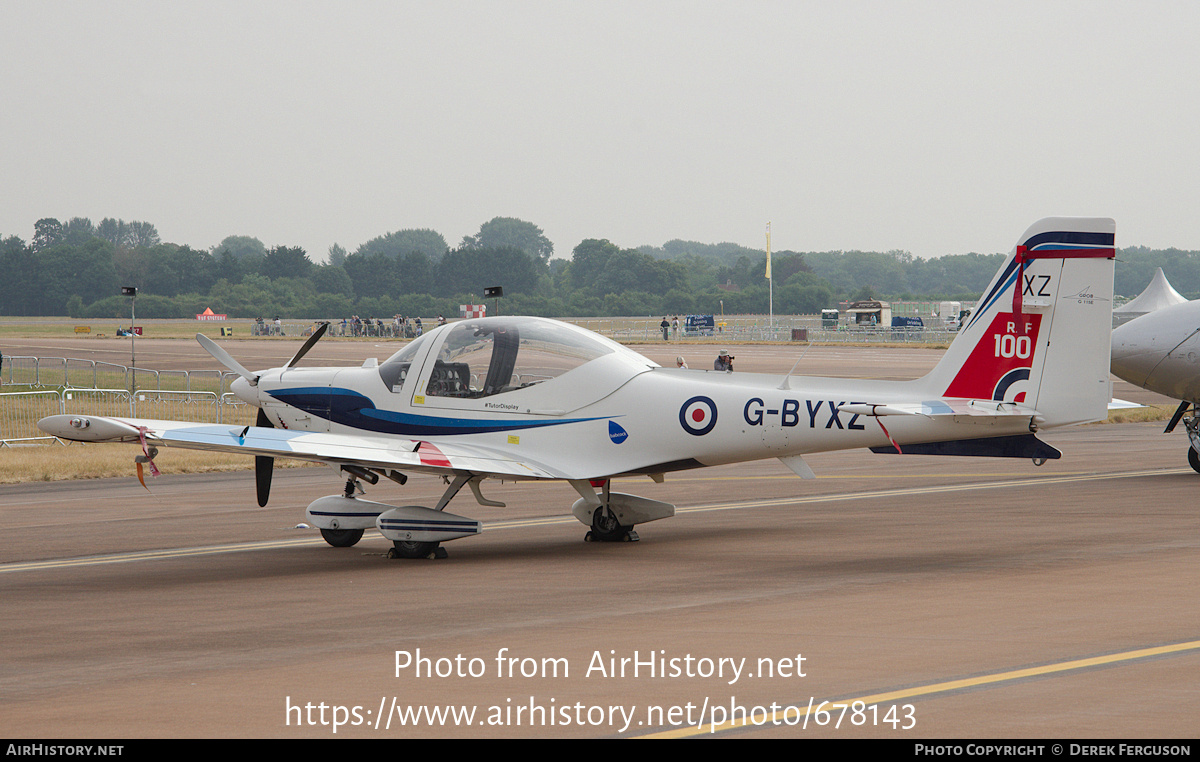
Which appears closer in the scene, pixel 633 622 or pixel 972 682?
pixel 972 682

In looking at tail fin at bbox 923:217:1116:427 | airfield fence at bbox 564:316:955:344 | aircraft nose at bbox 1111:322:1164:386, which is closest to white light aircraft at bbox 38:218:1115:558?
tail fin at bbox 923:217:1116:427

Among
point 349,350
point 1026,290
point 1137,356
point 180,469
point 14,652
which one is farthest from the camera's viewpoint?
point 349,350

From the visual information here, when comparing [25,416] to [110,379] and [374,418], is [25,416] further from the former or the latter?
[374,418]

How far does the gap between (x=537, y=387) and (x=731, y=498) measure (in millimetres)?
6077

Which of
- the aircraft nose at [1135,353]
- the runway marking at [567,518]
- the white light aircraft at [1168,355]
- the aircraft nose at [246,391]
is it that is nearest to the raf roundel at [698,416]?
the runway marking at [567,518]

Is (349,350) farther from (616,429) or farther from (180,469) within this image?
(616,429)

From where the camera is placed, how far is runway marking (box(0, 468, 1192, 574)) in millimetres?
14062

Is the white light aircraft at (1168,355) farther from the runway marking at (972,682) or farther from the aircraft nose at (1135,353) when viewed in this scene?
the runway marking at (972,682)

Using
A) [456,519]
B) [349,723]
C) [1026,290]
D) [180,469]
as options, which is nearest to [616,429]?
[456,519]

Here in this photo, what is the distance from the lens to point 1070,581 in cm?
1091

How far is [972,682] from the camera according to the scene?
713cm

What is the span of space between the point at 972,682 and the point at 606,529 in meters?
7.97

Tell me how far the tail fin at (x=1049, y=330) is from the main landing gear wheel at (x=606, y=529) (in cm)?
421
